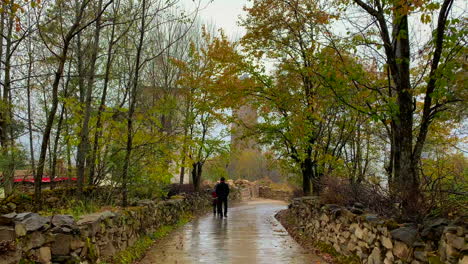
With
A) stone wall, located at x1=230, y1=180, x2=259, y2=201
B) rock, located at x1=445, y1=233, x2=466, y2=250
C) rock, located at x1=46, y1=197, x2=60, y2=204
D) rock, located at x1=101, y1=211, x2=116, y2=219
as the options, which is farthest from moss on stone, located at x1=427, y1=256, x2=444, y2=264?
stone wall, located at x1=230, y1=180, x2=259, y2=201

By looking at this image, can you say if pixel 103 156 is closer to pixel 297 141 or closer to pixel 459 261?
pixel 297 141

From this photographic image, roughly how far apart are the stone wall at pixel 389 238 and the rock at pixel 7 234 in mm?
4757

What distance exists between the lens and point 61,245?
222 inches

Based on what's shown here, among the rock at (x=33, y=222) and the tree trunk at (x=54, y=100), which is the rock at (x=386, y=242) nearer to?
the rock at (x=33, y=222)

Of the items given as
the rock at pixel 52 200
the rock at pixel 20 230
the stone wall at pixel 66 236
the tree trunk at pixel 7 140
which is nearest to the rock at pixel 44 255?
the stone wall at pixel 66 236

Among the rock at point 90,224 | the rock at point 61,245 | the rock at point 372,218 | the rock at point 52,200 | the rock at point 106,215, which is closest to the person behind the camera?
the rock at point 61,245

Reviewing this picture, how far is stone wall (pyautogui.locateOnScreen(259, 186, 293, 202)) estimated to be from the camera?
35900mm

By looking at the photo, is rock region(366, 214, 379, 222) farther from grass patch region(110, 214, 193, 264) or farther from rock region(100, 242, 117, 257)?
rock region(100, 242, 117, 257)

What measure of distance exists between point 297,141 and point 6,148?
925cm

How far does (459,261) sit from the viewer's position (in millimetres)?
4113

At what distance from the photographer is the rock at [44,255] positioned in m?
5.19

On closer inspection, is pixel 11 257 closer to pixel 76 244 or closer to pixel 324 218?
pixel 76 244

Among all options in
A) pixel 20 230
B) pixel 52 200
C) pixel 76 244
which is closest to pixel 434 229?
pixel 76 244

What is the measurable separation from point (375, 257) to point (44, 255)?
15.5 ft
